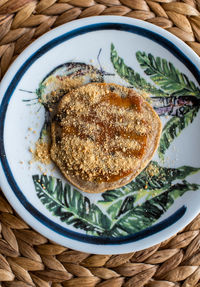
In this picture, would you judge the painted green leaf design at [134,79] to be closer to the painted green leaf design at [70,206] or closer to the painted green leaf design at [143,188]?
the painted green leaf design at [143,188]

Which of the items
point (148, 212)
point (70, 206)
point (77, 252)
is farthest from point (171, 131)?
point (77, 252)

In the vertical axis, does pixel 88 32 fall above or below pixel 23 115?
above

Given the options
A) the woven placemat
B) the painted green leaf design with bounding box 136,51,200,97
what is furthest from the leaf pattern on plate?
the woven placemat

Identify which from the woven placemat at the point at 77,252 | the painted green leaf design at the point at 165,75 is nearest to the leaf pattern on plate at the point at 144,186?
the painted green leaf design at the point at 165,75

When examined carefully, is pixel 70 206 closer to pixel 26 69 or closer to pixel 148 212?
pixel 148 212

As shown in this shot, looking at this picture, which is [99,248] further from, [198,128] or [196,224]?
[198,128]

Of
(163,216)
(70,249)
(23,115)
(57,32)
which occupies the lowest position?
(70,249)

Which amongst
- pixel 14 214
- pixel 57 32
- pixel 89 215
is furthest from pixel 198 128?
pixel 14 214

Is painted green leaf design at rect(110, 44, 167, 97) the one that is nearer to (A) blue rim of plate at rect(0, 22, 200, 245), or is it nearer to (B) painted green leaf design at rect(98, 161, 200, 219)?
(A) blue rim of plate at rect(0, 22, 200, 245)
